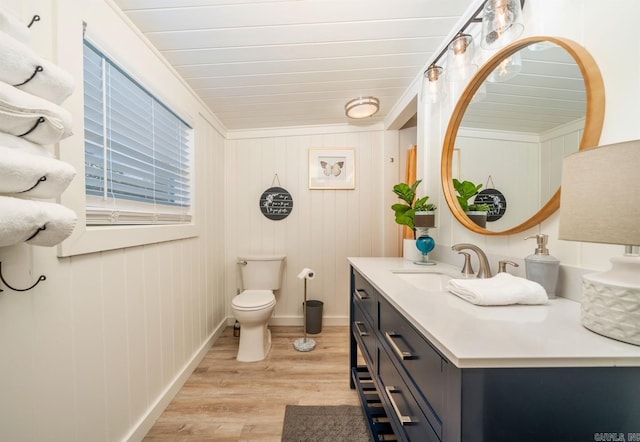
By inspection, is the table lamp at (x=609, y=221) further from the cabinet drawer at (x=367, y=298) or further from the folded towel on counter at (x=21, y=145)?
the folded towel on counter at (x=21, y=145)

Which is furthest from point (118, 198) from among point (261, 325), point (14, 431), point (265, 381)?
point (265, 381)

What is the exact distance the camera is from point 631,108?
0.64 meters

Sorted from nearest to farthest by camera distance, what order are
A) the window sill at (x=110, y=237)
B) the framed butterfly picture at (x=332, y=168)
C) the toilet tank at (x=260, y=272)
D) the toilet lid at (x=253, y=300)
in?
the window sill at (x=110, y=237)
the toilet lid at (x=253, y=300)
the toilet tank at (x=260, y=272)
the framed butterfly picture at (x=332, y=168)

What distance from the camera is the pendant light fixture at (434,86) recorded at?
1.39 meters

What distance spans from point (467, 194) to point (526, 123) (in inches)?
15.6

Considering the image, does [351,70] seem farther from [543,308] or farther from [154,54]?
[543,308]

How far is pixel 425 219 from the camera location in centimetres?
143

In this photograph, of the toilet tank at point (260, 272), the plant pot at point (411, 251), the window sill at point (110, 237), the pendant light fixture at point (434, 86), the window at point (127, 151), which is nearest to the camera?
the window sill at point (110, 237)

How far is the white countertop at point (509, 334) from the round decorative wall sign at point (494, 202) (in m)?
0.41

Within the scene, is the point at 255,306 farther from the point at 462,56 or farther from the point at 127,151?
the point at 462,56

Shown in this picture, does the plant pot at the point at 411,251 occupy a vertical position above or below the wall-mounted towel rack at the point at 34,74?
below

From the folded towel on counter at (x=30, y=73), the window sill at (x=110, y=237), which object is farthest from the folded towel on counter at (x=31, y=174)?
the window sill at (x=110, y=237)

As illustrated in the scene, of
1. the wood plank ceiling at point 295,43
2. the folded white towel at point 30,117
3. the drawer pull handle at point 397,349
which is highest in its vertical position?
the wood plank ceiling at point 295,43

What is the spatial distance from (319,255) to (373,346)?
150 cm
